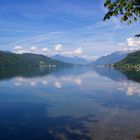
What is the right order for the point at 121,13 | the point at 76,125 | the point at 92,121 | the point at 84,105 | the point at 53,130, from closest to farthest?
the point at 121,13
the point at 53,130
the point at 76,125
the point at 92,121
the point at 84,105

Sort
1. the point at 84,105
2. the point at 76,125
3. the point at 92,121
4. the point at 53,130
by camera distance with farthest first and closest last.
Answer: the point at 84,105 < the point at 92,121 < the point at 76,125 < the point at 53,130

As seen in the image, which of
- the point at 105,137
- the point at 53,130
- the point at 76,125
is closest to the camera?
the point at 105,137

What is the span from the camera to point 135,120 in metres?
46.8

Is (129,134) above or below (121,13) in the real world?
below

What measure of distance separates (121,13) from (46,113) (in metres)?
29.7

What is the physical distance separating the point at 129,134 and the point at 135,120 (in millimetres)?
9314

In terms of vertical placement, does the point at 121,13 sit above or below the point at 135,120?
above

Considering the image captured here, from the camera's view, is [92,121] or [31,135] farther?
[92,121]

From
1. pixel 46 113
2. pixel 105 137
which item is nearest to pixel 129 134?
pixel 105 137

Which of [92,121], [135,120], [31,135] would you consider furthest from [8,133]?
[135,120]

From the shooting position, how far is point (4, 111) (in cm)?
5406

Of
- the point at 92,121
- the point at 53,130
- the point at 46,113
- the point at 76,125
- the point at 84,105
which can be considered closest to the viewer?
the point at 53,130

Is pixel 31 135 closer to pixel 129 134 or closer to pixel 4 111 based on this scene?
pixel 129 134

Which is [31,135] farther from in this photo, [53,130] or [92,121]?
[92,121]
